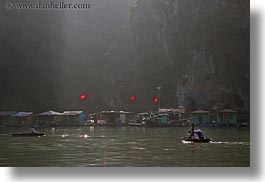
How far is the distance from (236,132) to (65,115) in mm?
2863

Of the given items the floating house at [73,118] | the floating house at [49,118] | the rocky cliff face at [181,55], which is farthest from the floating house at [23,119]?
the rocky cliff face at [181,55]

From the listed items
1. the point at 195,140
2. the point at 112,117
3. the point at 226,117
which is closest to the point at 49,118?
the point at 112,117

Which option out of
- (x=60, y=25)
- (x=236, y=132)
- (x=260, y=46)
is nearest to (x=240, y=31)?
(x=260, y=46)

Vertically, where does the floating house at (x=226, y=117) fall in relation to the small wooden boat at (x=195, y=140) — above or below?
above

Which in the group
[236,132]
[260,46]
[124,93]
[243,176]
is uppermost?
[260,46]

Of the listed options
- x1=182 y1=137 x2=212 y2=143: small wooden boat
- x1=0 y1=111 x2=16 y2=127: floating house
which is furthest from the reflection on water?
x1=0 y1=111 x2=16 y2=127: floating house

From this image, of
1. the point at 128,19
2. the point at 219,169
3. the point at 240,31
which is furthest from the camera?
the point at 128,19

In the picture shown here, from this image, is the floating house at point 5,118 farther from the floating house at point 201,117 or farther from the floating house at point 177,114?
the floating house at point 201,117

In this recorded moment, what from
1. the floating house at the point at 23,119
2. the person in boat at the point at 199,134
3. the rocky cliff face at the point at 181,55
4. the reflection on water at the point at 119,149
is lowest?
the reflection on water at the point at 119,149

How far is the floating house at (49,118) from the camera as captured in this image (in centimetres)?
970

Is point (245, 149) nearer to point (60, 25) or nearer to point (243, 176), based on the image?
point (243, 176)

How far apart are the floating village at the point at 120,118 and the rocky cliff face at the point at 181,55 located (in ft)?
0.50

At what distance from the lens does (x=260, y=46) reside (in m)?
8.91

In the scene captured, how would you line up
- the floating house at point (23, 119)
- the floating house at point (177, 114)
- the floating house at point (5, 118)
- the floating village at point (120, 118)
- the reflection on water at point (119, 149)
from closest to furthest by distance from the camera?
the reflection on water at point (119, 149) → the floating house at point (5, 118) → the floating village at point (120, 118) → the floating house at point (23, 119) → the floating house at point (177, 114)
